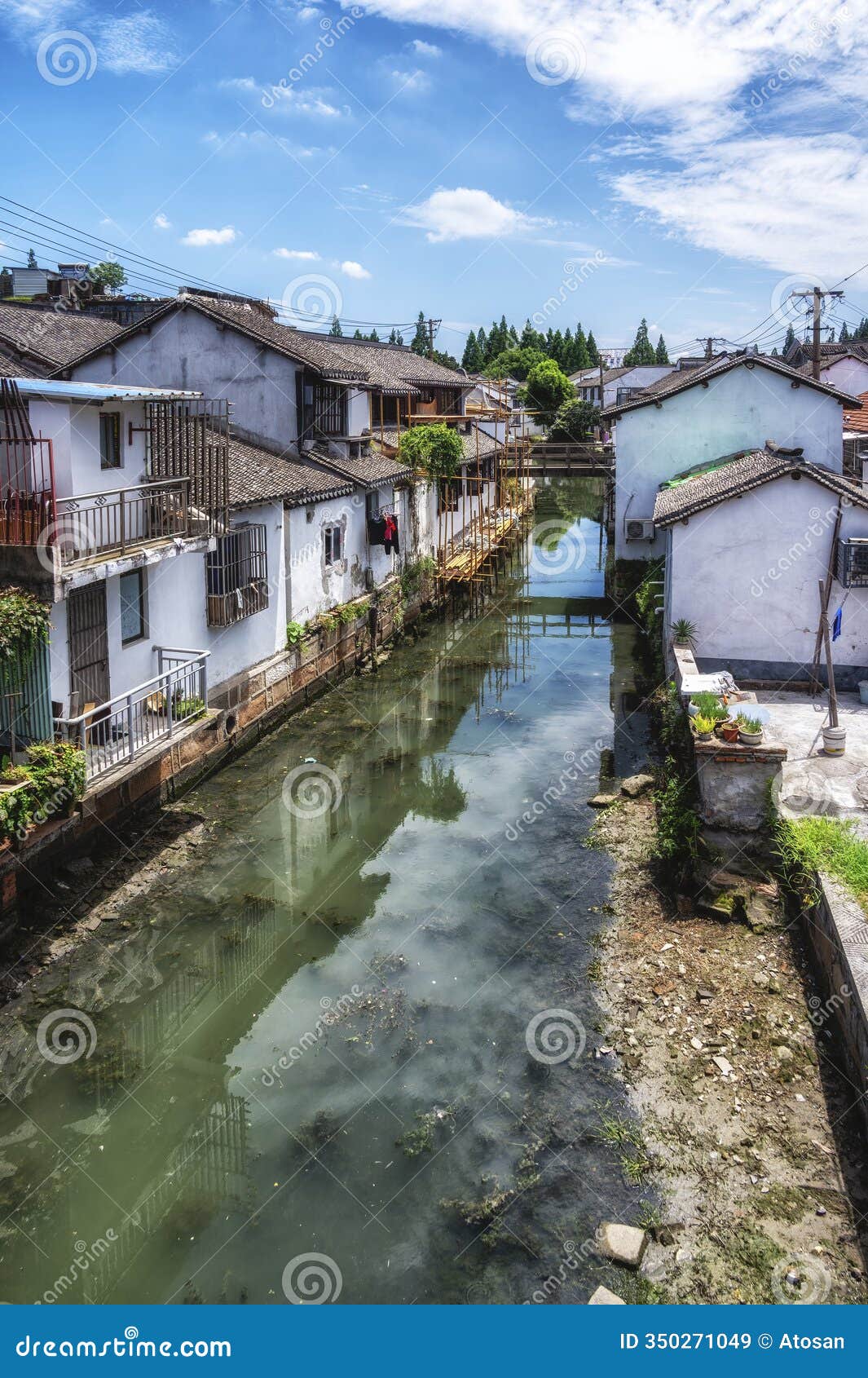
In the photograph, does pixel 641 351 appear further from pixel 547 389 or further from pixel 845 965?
pixel 845 965

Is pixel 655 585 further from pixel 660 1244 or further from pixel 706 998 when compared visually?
pixel 660 1244

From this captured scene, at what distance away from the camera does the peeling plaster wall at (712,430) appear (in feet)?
87.1

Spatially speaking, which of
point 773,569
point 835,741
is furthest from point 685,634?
point 835,741

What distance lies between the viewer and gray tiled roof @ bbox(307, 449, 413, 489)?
23.7 m

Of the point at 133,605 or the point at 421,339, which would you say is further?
the point at 421,339

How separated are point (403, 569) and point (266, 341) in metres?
8.68

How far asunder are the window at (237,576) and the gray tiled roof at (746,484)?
7.66 metres

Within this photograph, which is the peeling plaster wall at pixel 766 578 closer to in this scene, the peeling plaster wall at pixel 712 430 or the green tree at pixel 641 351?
the peeling plaster wall at pixel 712 430

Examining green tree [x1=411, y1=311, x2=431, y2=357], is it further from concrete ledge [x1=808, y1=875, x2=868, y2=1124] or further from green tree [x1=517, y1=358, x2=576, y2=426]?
concrete ledge [x1=808, y1=875, x2=868, y2=1124]

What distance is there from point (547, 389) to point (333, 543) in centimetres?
5292

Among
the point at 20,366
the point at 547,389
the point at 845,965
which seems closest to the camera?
the point at 845,965
